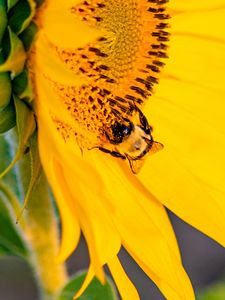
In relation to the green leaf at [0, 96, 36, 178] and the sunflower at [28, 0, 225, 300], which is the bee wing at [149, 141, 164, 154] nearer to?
Result: the sunflower at [28, 0, 225, 300]

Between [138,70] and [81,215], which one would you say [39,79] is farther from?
[138,70]

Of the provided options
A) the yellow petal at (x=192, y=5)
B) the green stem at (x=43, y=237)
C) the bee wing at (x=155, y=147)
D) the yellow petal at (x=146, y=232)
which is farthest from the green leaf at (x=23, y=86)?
the yellow petal at (x=192, y=5)

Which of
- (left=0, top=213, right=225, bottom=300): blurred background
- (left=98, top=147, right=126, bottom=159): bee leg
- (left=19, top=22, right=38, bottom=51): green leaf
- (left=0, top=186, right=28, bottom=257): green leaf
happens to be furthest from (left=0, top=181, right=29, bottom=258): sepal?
(left=0, top=213, right=225, bottom=300): blurred background

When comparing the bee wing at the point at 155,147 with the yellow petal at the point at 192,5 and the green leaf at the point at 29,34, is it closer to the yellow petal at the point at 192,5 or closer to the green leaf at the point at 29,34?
the yellow petal at the point at 192,5

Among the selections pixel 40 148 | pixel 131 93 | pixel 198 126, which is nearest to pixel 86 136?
pixel 40 148

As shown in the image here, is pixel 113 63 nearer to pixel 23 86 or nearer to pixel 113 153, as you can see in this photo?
pixel 113 153

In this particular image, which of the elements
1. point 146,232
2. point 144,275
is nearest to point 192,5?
point 146,232
